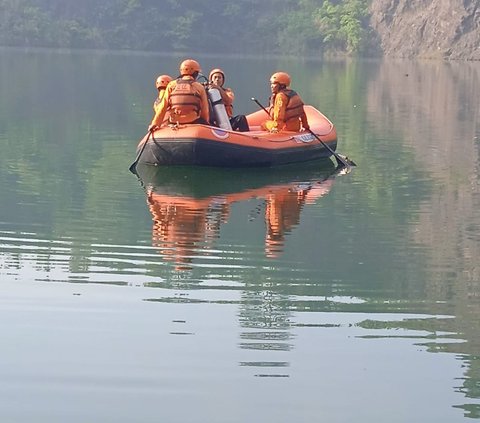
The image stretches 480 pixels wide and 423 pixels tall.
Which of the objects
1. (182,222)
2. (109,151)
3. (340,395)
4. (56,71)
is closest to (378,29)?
(56,71)

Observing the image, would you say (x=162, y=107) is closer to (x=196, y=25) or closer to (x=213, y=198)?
(x=213, y=198)

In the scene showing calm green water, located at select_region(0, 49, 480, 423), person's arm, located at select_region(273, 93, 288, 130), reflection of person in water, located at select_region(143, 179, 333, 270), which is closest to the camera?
calm green water, located at select_region(0, 49, 480, 423)

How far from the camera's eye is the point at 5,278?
25.4 feet

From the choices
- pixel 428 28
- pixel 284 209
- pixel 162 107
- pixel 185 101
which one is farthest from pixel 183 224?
pixel 428 28

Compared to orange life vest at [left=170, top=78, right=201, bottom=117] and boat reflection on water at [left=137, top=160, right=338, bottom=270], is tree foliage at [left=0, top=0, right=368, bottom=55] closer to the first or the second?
orange life vest at [left=170, top=78, right=201, bottom=117]

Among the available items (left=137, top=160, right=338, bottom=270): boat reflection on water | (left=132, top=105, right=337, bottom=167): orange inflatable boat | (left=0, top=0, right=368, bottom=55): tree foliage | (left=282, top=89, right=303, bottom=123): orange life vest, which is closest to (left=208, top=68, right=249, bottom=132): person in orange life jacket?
(left=132, top=105, right=337, bottom=167): orange inflatable boat

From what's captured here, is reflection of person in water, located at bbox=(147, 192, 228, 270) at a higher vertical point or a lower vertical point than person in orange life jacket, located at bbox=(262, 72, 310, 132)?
lower

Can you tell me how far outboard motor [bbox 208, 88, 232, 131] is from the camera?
13961 mm

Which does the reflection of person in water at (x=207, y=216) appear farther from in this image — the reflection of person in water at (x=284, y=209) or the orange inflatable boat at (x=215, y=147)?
the orange inflatable boat at (x=215, y=147)

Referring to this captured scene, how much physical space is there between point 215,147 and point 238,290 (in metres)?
5.80

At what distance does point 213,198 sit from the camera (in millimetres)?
11680

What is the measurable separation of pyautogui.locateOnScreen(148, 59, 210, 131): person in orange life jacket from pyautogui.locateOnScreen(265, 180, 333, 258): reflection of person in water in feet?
4.96

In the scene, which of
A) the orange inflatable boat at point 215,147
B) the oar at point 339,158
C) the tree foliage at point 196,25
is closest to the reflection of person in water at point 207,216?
the orange inflatable boat at point 215,147

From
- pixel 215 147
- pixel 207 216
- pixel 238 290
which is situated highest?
pixel 215 147
